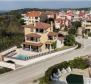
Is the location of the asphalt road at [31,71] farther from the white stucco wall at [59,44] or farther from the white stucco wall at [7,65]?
the white stucco wall at [59,44]

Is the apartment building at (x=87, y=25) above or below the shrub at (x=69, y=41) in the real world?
above

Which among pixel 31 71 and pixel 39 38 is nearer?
pixel 31 71

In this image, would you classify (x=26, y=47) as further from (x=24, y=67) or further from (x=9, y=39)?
(x=24, y=67)

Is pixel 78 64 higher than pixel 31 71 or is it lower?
higher

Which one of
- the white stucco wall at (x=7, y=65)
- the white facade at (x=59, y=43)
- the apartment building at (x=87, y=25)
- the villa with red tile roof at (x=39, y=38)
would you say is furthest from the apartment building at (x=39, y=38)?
the apartment building at (x=87, y=25)

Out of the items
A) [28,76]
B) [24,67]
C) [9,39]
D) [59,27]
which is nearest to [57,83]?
[28,76]

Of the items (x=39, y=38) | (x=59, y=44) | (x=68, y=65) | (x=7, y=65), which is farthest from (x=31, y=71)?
(x=59, y=44)

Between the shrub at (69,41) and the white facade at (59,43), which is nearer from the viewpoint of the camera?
the white facade at (59,43)

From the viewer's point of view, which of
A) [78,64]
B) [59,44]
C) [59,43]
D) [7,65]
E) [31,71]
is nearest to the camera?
[31,71]

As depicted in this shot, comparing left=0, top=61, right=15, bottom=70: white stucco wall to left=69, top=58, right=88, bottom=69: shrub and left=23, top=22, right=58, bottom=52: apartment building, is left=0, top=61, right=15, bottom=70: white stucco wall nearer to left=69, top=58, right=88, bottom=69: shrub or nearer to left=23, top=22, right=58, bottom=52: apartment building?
left=69, top=58, right=88, bottom=69: shrub

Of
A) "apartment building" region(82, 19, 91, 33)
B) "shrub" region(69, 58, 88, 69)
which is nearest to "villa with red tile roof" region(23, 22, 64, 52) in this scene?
"shrub" region(69, 58, 88, 69)

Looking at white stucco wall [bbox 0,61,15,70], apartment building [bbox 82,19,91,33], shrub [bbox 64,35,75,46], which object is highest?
apartment building [bbox 82,19,91,33]

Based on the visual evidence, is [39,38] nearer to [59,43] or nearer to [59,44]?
[59,44]

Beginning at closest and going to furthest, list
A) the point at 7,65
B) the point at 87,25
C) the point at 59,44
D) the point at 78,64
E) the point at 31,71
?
the point at 31,71
the point at 78,64
the point at 7,65
the point at 59,44
the point at 87,25
